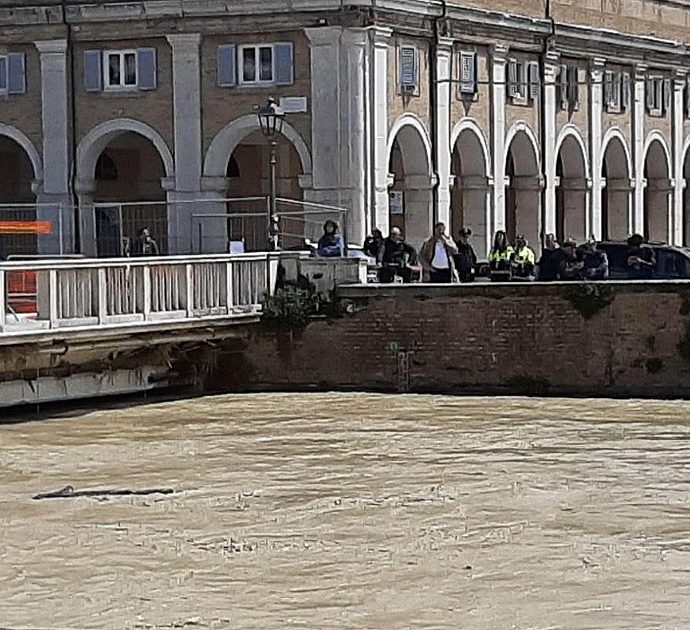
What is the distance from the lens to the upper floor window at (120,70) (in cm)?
4359

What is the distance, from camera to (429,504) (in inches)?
848

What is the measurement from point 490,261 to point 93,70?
1294cm

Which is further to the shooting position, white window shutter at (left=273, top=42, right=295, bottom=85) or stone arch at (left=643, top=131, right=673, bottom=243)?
stone arch at (left=643, top=131, right=673, bottom=243)

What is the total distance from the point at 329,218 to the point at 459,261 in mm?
7746

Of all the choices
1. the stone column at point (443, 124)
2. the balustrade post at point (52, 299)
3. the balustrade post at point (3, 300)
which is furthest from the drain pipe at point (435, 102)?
the balustrade post at point (3, 300)

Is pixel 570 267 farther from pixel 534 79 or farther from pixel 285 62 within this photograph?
pixel 534 79

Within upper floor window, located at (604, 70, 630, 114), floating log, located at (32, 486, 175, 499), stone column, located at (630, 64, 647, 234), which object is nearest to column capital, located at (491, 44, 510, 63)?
upper floor window, located at (604, 70, 630, 114)

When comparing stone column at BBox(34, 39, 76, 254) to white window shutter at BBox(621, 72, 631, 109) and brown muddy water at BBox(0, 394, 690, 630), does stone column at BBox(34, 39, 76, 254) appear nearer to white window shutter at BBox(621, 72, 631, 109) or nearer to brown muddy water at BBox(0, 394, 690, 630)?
brown muddy water at BBox(0, 394, 690, 630)

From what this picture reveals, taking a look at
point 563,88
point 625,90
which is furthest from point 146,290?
point 625,90

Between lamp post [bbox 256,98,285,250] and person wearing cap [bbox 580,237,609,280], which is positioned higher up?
lamp post [bbox 256,98,285,250]

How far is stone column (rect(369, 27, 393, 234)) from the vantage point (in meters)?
41.9

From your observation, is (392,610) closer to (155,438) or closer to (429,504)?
(429,504)

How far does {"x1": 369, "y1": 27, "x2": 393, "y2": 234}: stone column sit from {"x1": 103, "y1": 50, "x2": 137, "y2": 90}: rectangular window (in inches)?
221

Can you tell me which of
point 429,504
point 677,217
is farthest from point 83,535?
point 677,217
